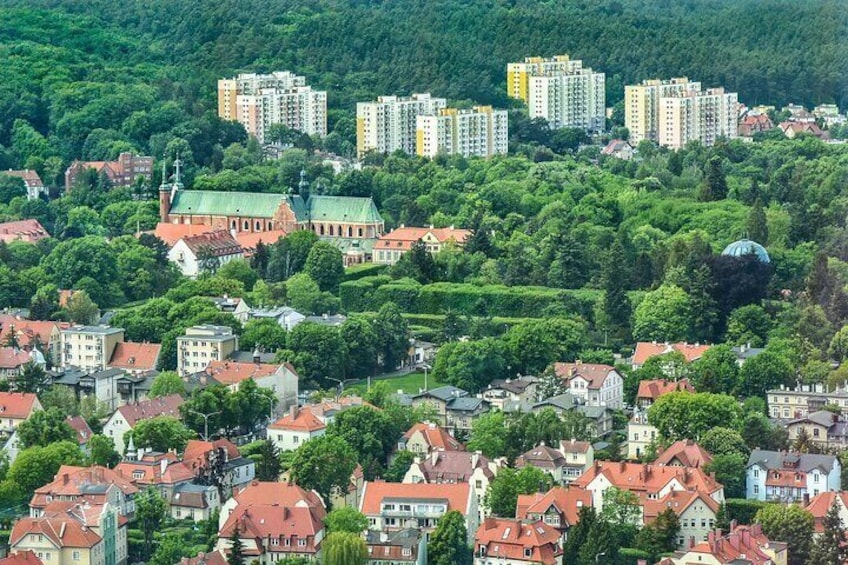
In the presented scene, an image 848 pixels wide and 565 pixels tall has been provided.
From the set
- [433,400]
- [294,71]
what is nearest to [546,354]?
[433,400]

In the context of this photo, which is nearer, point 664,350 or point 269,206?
point 664,350

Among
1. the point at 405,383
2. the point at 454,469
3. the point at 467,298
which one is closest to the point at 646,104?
the point at 467,298

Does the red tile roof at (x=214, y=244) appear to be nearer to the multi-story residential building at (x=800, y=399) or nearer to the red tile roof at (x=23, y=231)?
the red tile roof at (x=23, y=231)

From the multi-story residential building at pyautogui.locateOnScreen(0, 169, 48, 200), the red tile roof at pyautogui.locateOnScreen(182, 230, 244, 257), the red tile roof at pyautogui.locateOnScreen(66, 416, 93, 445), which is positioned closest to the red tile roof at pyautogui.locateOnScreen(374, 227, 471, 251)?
the red tile roof at pyautogui.locateOnScreen(182, 230, 244, 257)

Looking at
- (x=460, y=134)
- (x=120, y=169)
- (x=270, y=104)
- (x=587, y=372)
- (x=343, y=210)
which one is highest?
(x=270, y=104)

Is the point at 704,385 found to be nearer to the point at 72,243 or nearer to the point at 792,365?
the point at 792,365

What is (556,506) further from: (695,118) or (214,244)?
(695,118)

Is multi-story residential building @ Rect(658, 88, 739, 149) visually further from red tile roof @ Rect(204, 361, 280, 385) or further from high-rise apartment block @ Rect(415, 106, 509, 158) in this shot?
red tile roof @ Rect(204, 361, 280, 385)
